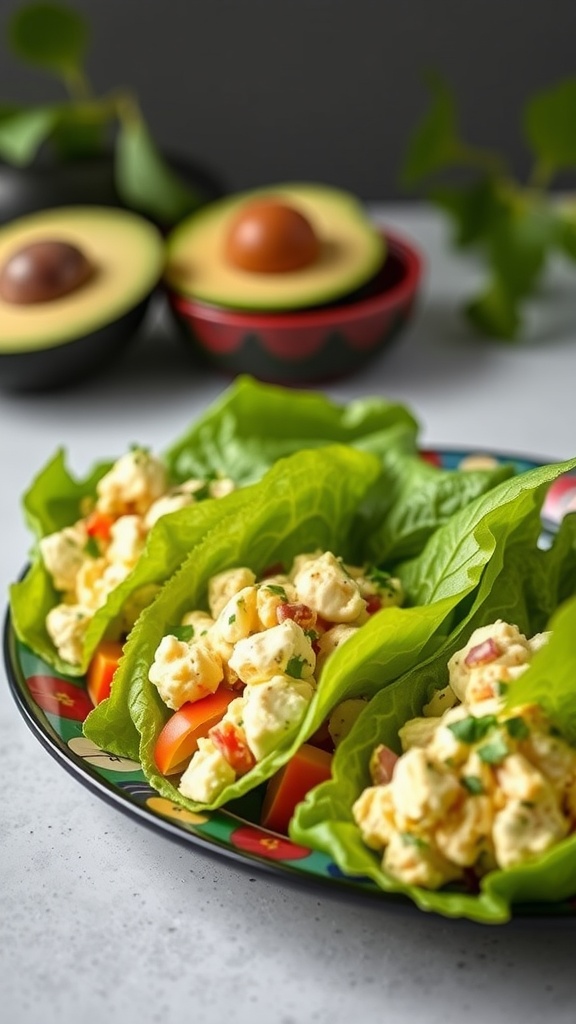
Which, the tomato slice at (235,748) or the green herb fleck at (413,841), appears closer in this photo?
the green herb fleck at (413,841)

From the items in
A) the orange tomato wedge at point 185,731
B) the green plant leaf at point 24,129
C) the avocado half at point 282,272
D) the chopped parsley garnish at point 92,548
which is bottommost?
the avocado half at point 282,272

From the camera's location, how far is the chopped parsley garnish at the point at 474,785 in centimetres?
114

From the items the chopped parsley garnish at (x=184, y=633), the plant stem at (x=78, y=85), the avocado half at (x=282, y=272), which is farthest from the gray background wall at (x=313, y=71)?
the chopped parsley garnish at (x=184, y=633)

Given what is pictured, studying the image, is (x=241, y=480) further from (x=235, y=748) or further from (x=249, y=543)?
(x=235, y=748)

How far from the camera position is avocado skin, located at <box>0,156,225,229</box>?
2.75 meters

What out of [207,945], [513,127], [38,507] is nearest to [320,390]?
[38,507]

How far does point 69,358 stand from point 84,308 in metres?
0.09

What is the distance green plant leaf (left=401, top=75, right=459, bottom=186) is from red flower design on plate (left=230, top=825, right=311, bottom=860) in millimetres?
1906

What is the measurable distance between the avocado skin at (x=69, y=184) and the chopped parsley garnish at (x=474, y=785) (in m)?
1.88

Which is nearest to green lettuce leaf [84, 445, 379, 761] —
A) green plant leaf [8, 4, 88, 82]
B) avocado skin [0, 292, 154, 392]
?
avocado skin [0, 292, 154, 392]

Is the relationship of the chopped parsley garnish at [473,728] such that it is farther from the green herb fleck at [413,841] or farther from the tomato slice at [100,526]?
the tomato slice at [100,526]

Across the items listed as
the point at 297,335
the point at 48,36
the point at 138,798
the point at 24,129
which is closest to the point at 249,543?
the point at 138,798

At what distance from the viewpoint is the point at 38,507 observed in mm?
1740

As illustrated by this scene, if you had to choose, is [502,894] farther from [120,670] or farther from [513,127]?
[513,127]
